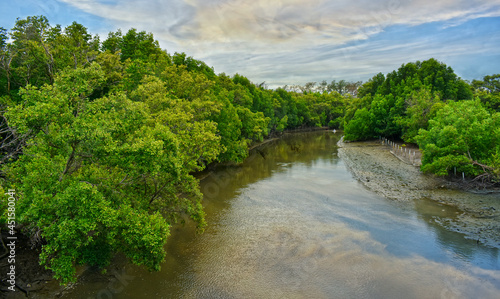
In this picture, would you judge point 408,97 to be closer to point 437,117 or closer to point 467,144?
point 437,117

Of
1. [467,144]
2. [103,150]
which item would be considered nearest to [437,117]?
[467,144]

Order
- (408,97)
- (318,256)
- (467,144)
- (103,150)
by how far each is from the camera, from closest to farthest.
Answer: (103,150), (318,256), (467,144), (408,97)

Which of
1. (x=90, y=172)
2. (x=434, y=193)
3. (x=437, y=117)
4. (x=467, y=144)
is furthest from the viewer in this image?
(x=437, y=117)

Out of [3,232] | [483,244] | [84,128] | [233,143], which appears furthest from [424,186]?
[3,232]

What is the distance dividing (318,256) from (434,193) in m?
16.4

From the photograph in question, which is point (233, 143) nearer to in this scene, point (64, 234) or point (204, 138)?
point (204, 138)

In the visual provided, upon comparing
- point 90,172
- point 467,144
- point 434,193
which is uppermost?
point 90,172

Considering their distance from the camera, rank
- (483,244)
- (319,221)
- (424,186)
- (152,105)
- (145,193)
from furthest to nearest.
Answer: (424,186), (152,105), (319,221), (483,244), (145,193)

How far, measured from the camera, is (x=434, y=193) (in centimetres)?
2673

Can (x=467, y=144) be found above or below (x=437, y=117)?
below

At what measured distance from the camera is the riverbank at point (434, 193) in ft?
62.9

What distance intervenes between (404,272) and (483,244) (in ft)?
20.4

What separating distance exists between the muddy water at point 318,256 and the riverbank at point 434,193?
0.93 m

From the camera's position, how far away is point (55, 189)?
1070 cm
